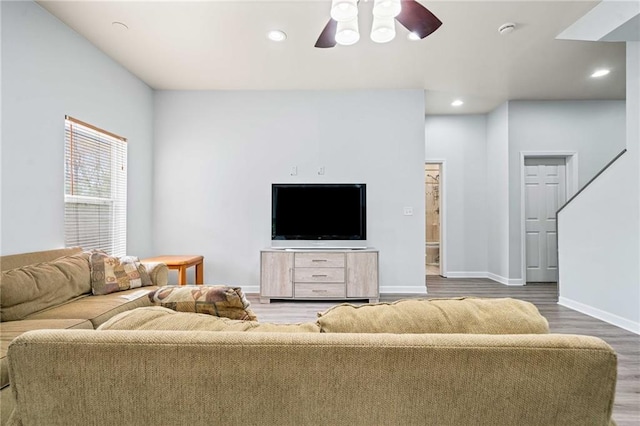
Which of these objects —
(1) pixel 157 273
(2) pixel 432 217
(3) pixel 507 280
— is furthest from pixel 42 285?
(2) pixel 432 217

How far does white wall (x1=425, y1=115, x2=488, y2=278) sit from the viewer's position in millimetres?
5434

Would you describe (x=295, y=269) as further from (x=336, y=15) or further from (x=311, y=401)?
(x=311, y=401)

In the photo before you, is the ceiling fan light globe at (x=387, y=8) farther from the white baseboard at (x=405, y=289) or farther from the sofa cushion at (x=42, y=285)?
the white baseboard at (x=405, y=289)

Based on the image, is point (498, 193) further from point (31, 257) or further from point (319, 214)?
point (31, 257)

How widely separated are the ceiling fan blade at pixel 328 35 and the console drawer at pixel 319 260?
2.41 m

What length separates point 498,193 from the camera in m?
5.09

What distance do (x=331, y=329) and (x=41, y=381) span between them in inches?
23.9

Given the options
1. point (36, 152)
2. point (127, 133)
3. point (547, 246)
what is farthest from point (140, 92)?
point (547, 246)

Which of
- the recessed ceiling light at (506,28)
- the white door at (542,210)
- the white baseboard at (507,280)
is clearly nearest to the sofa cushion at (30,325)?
the recessed ceiling light at (506,28)

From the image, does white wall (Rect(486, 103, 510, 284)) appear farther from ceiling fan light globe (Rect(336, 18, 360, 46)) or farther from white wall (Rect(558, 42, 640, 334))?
ceiling fan light globe (Rect(336, 18, 360, 46))

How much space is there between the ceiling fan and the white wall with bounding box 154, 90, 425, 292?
2.21 meters

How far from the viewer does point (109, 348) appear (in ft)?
2.04

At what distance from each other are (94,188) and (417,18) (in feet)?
11.3

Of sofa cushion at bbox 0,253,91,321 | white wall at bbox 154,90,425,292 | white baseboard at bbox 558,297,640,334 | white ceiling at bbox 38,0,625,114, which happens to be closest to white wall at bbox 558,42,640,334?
white baseboard at bbox 558,297,640,334
